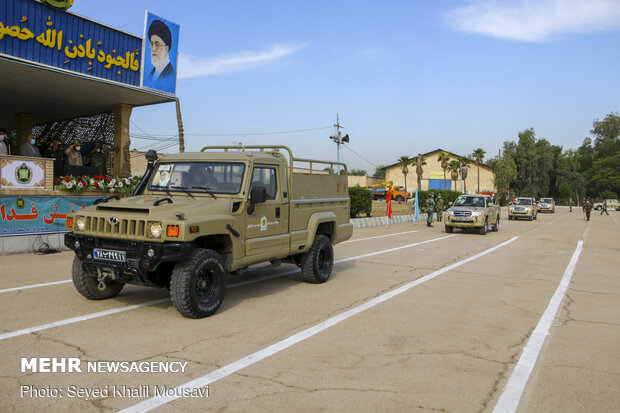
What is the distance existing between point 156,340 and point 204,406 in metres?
1.73

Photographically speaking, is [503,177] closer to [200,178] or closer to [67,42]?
[67,42]

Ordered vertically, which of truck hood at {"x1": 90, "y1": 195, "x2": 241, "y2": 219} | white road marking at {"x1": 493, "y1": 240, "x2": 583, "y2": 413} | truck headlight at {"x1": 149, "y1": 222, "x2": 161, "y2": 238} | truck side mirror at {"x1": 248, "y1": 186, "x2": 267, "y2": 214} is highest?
truck side mirror at {"x1": 248, "y1": 186, "x2": 267, "y2": 214}

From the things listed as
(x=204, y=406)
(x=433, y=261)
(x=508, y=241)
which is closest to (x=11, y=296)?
(x=204, y=406)

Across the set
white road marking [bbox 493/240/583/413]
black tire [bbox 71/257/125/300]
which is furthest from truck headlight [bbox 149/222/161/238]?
white road marking [bbox 493/240/583/413]

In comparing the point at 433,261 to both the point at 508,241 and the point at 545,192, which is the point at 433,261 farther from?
the point at 545,192

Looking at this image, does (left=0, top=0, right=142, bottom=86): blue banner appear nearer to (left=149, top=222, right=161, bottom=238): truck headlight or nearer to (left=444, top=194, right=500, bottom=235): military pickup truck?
(left=149, top=222, right=161, bottom=238): truck headlight

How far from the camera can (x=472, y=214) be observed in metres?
20.1

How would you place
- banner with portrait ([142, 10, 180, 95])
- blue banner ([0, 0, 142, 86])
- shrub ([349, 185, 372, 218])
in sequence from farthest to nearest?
shrub ([349, 185, 372, 218]) → banner with portrait ([142, 10, 180, 95]) → blue banner ([0, 0, 142, 86])

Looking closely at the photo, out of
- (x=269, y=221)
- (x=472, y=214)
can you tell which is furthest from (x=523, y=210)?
(x=269, y=221)

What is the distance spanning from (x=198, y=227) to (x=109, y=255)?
1.15 meters

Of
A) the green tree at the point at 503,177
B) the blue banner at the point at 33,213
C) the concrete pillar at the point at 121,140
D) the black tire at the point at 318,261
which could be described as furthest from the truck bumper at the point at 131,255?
the green tree at the point at 503,177

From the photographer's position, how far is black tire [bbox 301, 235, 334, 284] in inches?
325

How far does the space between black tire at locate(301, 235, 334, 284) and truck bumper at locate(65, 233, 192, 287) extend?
2.96 meters

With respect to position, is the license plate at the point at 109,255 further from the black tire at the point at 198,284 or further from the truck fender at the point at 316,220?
the truck fender at the point at 316,220
